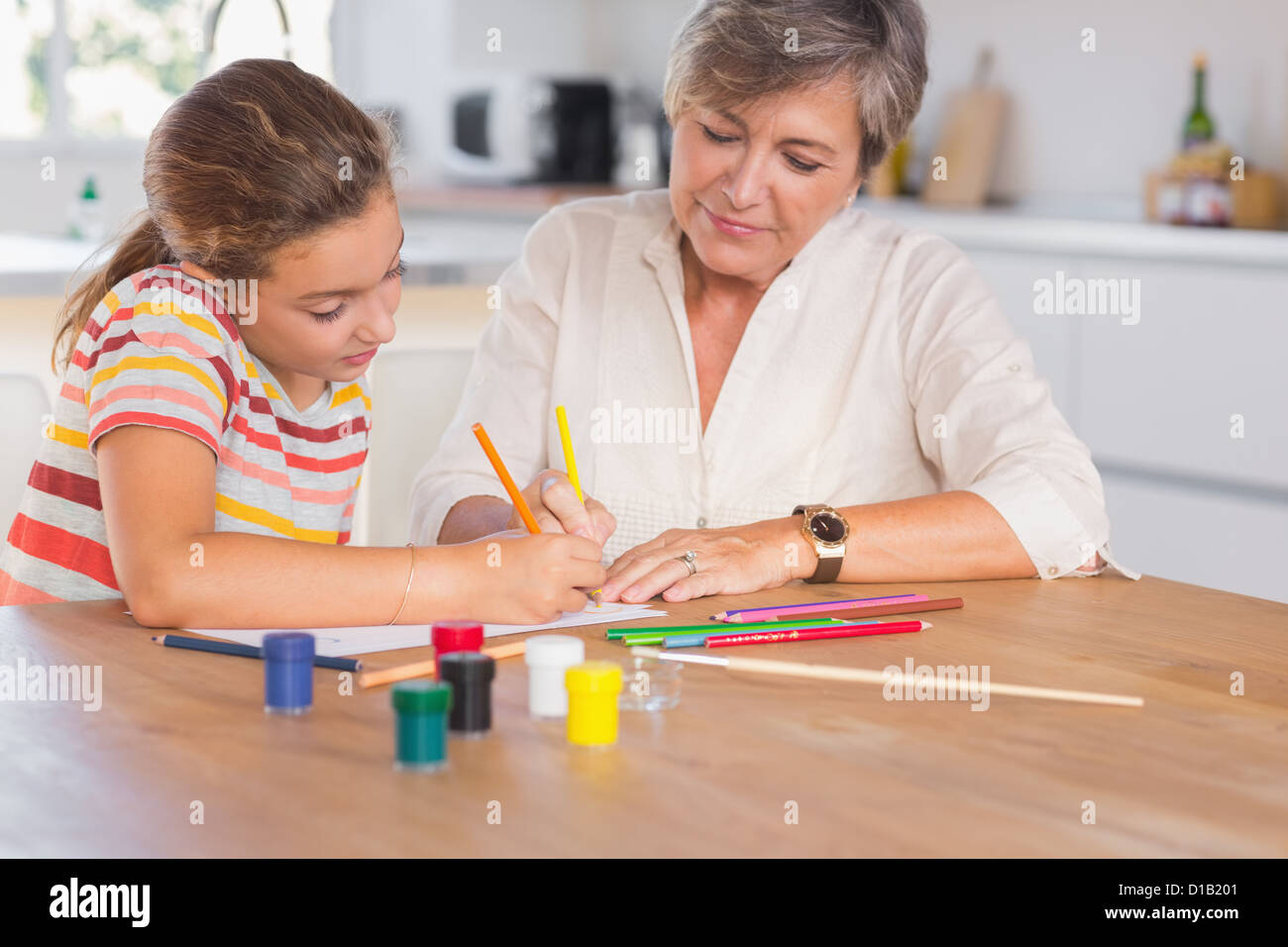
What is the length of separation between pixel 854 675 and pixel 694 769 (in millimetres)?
225

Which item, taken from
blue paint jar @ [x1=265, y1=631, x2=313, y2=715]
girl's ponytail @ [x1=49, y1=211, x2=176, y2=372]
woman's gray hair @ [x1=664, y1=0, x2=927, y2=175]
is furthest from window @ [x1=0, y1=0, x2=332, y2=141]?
blue paint jar @ [x1=265, y1=631, x2=313, y2=715]

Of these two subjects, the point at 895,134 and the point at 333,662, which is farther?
the point at 895,134

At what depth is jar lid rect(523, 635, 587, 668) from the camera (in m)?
0.96

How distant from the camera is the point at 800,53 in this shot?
5.32 feet

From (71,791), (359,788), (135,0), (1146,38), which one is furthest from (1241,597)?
(135,0)

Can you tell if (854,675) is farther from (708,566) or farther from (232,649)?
(232,649)

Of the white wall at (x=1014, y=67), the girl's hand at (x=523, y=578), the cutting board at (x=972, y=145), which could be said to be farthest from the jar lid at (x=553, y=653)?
the cutting board at (x=972, y=145)

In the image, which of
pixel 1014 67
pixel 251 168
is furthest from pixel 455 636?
pixel 1014 67

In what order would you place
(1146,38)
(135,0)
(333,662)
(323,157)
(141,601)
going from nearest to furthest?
(333,662) < (141,601) < (323,157) < (1146,38) < (135,0)

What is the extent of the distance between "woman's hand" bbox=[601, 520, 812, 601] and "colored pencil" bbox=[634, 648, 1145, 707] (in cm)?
20

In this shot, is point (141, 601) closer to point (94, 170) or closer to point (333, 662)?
point (333, 662)

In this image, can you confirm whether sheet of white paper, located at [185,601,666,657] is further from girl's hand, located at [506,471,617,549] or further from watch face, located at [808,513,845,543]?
watch face, located at [808,513,845,543]

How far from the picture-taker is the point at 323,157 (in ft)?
4.49

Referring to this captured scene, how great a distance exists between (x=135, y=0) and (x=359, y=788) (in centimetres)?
489
